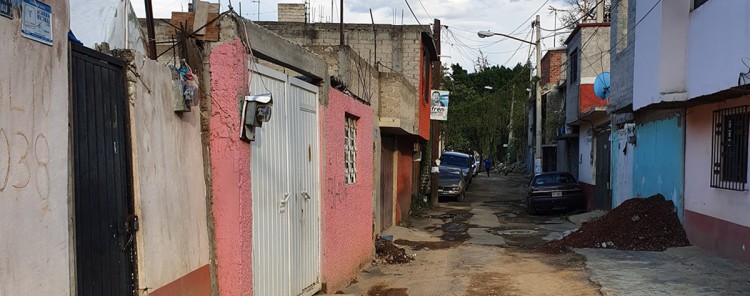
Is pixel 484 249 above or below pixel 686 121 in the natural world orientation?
below

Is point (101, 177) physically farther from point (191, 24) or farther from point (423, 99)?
point (423, 99)

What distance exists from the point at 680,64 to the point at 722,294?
5.16 metres

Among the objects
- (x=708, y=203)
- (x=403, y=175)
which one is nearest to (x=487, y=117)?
(x=403, y=175)

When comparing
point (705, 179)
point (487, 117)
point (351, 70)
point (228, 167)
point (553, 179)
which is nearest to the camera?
point (228, 167)

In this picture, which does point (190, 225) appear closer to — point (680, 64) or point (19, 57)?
point (19, 57)

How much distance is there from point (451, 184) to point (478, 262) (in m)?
16.0

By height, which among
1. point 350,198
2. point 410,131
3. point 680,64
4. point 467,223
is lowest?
point 467,223

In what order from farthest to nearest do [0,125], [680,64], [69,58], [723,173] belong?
[680,64], [723,173], [69,58], [0,125]

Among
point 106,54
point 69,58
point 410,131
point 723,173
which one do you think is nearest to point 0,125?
point 69,58

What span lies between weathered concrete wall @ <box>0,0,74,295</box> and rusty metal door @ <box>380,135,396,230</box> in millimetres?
11681

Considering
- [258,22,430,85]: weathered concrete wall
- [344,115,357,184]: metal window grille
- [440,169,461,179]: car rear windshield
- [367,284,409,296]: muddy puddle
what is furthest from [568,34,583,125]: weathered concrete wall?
[367,284,409,296]: muddy puddle

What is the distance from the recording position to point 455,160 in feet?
120

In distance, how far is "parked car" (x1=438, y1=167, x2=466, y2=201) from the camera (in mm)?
27562

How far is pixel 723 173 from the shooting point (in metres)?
10.8
